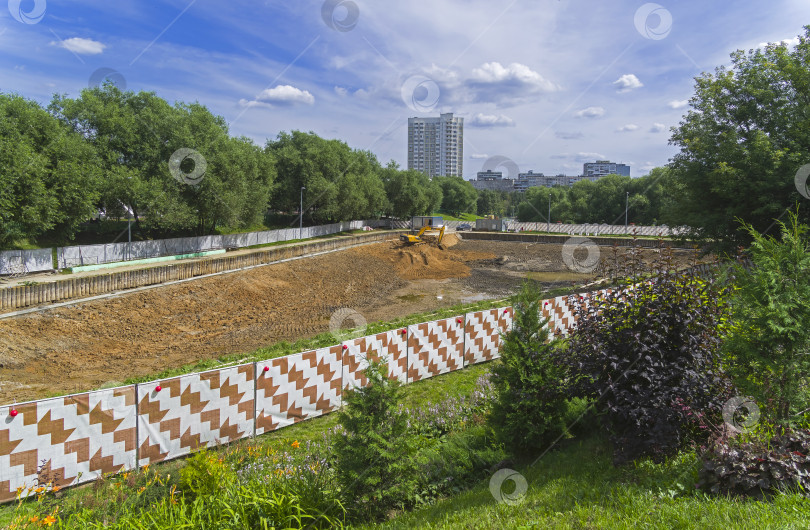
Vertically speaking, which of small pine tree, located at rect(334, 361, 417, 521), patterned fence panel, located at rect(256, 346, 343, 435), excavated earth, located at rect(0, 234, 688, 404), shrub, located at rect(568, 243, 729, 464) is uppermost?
shrub, located at rect(568, 243, 729, 464)

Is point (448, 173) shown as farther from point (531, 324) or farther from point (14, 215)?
point (531, 324)

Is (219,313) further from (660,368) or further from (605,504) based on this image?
(605,504)

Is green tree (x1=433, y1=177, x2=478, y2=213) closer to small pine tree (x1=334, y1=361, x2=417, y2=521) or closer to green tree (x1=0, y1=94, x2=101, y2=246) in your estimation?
green tree (x1=0, y1=94, x2=101, y2=246)

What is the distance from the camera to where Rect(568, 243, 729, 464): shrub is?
629 cm

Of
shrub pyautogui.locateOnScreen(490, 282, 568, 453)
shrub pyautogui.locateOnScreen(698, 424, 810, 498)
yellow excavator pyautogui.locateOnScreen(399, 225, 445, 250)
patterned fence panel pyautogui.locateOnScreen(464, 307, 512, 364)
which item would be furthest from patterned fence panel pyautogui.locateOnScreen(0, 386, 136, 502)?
yellow excavator pyautogui.locateOnScreen(399, 225, 445, 250)

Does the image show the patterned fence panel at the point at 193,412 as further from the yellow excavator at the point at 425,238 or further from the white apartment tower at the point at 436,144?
the white apartment tower at the point at 436,144

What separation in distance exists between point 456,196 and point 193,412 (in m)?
125

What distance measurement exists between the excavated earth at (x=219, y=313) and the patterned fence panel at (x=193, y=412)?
642 cm

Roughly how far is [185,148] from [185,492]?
39076 mm

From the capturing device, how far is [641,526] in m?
4.82

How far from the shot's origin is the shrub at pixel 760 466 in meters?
4.91

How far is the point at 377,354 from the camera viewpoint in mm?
12305

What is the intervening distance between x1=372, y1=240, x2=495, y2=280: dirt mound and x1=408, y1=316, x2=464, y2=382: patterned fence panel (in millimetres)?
28173

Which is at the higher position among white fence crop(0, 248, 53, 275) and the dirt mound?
white fence crop(0, 248, 53, 275)
